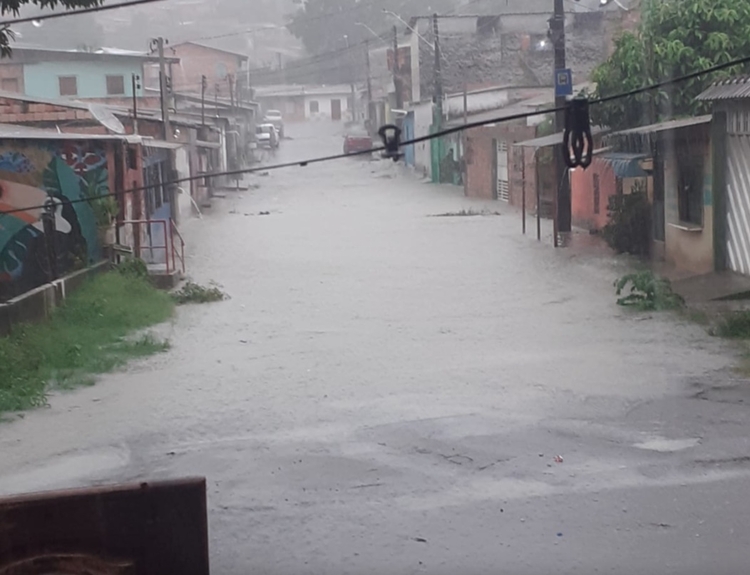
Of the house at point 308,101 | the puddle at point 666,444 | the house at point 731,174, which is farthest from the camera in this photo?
the house at point 308,101

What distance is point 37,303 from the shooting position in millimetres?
13375

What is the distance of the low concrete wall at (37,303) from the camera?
12383 millimetres

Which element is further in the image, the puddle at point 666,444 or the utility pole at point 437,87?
the utility pole at point 437,87

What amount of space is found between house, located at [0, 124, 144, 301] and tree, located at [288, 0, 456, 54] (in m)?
46.4

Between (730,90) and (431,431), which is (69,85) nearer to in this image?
(730,90)

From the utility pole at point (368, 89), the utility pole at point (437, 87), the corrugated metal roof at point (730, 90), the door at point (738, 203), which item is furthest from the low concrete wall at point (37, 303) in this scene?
the utility pole at point (368, 89)

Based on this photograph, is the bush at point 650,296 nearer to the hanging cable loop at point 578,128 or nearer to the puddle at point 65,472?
the hanging cable loop at point 578,128

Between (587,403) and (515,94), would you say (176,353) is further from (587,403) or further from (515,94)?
(515,94)

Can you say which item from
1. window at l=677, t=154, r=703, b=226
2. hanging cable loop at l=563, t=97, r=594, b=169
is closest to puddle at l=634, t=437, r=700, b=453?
hanging cable loop at l=563, t=97, r=594, b=169

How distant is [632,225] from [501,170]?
15.4 m

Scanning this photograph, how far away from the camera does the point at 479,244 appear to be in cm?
2323

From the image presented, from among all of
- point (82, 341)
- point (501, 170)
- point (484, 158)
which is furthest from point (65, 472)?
point (484, 158)

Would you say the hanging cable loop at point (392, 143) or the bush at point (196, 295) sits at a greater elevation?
the hanging cable loop at point (392, 143)

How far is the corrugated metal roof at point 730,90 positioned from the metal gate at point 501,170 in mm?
18387
